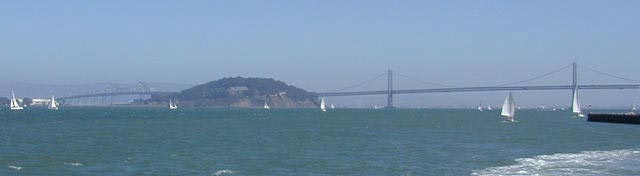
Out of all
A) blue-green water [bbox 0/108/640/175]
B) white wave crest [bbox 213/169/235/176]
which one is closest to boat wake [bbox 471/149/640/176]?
blue-green water [bbox 0/108/640/175]

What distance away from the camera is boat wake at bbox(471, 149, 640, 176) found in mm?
28688

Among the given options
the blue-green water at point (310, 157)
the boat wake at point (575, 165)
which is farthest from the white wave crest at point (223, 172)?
the boat wake at point (575, 165)

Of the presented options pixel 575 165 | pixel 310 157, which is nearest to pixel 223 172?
pixel 310 157

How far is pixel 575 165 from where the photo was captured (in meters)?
31.5

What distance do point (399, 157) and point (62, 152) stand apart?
A: 12791 mm

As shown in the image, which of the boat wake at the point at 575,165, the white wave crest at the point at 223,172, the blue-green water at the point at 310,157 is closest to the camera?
the white wave crest at the point at 223,172

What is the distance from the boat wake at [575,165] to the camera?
94.1 feet

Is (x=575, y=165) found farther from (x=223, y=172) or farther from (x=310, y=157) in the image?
(x=223, y=172)

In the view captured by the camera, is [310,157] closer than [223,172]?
No

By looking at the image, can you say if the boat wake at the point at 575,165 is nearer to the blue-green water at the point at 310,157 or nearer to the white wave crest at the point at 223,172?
the blue-green water at the point at 310,157

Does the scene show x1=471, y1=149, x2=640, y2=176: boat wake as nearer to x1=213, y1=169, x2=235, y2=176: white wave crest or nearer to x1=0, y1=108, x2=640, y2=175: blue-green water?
x1=0, y1=108, x2=640, y2=175: blue-green water

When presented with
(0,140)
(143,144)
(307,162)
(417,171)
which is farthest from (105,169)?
(0,140)

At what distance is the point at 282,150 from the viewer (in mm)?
38562

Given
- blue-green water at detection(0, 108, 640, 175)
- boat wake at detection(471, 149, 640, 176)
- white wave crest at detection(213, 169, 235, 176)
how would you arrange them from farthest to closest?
blue-green water at detection(0, 108, 640, 175), boat wake at detection(471, 149, 640, 176), white wave crest at detection(213, 169, 235, 176)
